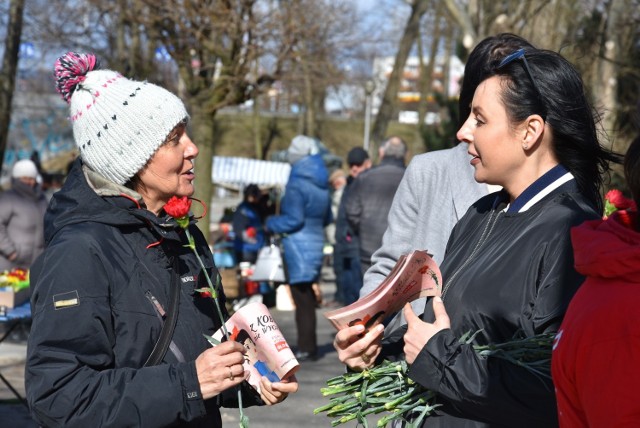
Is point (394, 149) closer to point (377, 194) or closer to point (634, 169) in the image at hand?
point (377, 194)

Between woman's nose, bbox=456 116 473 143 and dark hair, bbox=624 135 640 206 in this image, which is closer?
dark hair, bbox=624 135 640 206

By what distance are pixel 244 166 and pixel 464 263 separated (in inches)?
926

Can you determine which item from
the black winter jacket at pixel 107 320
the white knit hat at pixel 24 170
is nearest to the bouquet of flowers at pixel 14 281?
the white knit hat at pixel 24 170

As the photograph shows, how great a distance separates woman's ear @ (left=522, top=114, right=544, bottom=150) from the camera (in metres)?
2.70

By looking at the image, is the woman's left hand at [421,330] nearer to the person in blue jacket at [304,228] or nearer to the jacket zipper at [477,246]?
the jacket zipper at [477,246]

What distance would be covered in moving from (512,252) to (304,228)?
7.23 m

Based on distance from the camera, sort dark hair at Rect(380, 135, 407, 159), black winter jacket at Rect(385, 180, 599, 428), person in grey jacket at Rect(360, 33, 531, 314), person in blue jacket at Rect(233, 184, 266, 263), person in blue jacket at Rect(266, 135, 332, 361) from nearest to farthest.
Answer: black winter jacket at Rect(385, 180, 599, 428) < person in grey jacket at Rect(360, 33, 531, 314) < person in blue jacket at Rect(266, 135, 332, 361) < dark hair at Rect(380, 135, 407, 159) < person in blue jacket at Rect(233, 184, 266, 263)

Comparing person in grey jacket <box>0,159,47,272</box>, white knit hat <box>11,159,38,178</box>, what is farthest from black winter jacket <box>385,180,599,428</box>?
white knit hat <box>11,159,38,178</box>

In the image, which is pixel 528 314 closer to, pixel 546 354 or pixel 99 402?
pixel 546 354

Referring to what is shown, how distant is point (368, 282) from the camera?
12.7 feet

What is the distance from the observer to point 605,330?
1.82m

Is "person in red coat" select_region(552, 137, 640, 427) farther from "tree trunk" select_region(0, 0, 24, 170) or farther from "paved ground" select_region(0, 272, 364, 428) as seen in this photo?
"tree trunk" select_region(0, 0, 24, 170)

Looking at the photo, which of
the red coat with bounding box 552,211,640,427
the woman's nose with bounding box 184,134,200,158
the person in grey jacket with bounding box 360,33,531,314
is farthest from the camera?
the person in grey jacket with bounding box 360,33,531,314

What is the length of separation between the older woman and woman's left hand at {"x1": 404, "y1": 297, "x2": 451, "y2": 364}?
500mm
